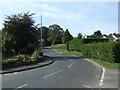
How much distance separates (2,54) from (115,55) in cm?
1327

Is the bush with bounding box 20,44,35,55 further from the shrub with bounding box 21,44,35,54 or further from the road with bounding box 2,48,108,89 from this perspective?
the road with bounding box 2,48,108,89

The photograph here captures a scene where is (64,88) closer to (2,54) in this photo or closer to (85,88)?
(85,88)

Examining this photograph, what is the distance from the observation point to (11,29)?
37375mm

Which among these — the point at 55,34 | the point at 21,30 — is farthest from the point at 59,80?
the point at 55,34

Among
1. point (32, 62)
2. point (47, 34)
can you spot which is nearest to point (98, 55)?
point (32, 62)

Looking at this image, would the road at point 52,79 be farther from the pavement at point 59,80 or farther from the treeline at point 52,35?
the treeline at point 52,35

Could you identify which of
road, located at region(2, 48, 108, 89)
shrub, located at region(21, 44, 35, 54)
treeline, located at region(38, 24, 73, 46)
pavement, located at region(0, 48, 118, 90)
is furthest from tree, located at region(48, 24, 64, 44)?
pavement, located at region(0, 48, 118, 90)

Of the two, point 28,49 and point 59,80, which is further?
point 28,49

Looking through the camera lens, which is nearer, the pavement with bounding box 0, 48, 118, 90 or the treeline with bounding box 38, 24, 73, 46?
the pavement with bounding box 0, 48, 118, 90

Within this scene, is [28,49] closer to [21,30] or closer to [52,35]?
[21,30]

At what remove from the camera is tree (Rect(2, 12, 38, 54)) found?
123 feet

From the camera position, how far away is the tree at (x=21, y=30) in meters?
37.4

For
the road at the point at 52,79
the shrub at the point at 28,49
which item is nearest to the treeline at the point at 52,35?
the shrub at the point at 28,49

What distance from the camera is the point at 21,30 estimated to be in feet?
124
